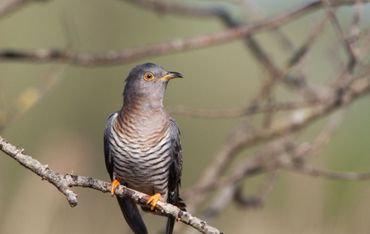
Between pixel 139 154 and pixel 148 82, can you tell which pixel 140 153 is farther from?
pixel 148 82

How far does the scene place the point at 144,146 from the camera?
13.8 feet

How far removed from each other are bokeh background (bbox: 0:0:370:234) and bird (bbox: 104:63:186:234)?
1.76 feet

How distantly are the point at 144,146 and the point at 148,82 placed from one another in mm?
467

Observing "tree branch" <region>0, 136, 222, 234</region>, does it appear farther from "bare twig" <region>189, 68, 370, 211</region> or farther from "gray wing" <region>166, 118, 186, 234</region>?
"bare twig" <region>189, 68, 370, 211</region>

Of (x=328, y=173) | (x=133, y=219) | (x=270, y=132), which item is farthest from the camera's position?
(x=270, y=132)

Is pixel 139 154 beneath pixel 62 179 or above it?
above

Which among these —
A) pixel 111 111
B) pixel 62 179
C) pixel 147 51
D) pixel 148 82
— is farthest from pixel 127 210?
pixel 111 111

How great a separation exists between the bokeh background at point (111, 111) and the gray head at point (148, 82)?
0.66 meters

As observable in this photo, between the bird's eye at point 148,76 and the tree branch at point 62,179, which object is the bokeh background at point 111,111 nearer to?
the bird's eye at point 148,76

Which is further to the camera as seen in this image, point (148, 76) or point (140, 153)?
point (148, 76)

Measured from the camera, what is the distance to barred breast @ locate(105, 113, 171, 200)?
420 cm

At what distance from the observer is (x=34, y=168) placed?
2.89 m

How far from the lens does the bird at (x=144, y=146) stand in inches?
166

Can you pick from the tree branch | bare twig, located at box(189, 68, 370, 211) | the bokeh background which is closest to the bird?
the bokeh background
